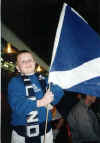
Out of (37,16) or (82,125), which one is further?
(37,16)

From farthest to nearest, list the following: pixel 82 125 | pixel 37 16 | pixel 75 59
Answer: pixel 37 16 < pixel 82 125 < pixel 75 59

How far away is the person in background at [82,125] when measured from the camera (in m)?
2.68

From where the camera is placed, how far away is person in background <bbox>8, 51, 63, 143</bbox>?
1.61 meters

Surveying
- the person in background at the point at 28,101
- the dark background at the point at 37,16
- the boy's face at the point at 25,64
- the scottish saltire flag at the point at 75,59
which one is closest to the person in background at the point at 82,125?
the person in background at the point at 28,101

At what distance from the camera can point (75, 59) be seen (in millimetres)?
1722

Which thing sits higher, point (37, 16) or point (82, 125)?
point (37, 16)

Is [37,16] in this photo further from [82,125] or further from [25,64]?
[25,64]

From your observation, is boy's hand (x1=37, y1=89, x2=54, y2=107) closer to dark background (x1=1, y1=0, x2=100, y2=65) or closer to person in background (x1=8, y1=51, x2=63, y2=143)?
person in background (x1=8, y1=51, x2=63, y2=143)

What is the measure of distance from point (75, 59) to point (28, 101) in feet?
1.63

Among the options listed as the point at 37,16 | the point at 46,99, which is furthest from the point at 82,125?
the point at 37,16

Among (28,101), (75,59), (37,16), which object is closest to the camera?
(28,101)

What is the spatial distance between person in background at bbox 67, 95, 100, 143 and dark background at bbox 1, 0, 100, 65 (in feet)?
7.76

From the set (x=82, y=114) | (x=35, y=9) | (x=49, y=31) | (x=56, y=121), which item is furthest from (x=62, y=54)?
(x=49, y=31)

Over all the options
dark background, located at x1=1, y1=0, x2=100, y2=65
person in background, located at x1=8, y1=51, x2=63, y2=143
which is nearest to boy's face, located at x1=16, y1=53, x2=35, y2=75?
person in background, located at x1=8, y1=51, x2=63, y2=143
